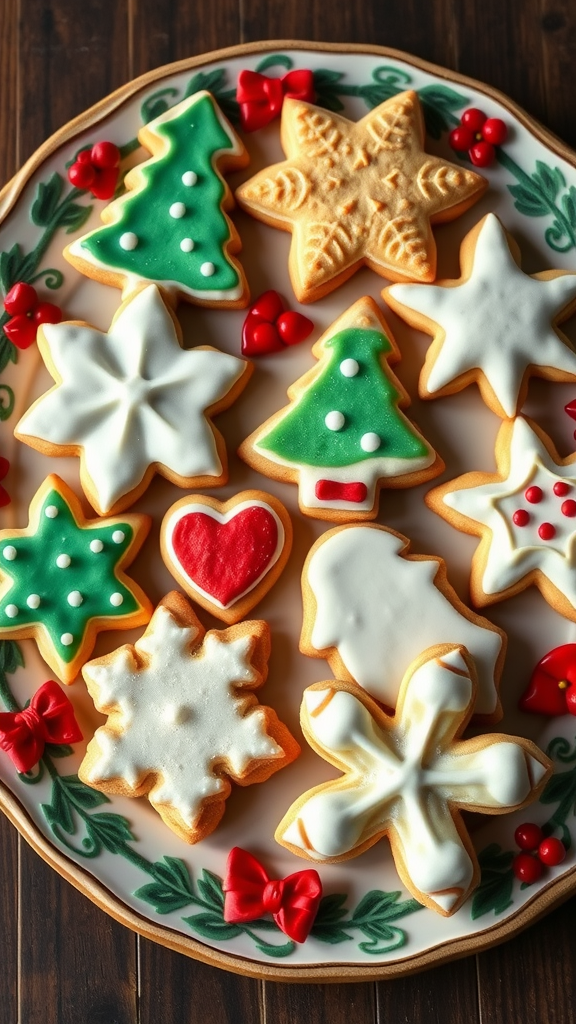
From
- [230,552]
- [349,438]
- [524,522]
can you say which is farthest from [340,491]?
[524,522]

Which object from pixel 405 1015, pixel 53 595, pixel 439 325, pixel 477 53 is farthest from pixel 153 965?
pixel 477 53

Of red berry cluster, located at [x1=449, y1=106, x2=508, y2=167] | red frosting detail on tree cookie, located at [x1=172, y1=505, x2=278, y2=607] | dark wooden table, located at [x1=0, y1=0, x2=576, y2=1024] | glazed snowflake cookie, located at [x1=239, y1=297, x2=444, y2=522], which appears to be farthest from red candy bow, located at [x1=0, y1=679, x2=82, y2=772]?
red berry cluster, located at [x1=449, y1=106, x2=508, y2=167]

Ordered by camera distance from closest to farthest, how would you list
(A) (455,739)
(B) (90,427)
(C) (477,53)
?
(A) (455,739) < (B) (90,427) < (C) (477,53)

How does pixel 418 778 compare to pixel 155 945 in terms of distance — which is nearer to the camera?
pixel 418 778

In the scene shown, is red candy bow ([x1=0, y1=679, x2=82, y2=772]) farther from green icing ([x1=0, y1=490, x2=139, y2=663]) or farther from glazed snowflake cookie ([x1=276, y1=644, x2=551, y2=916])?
glazed snowflake cookie ([x1=276, y1=644, x2=551, y2=916])

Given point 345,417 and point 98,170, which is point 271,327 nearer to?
point 345,417

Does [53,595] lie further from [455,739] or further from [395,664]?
[455,739]
